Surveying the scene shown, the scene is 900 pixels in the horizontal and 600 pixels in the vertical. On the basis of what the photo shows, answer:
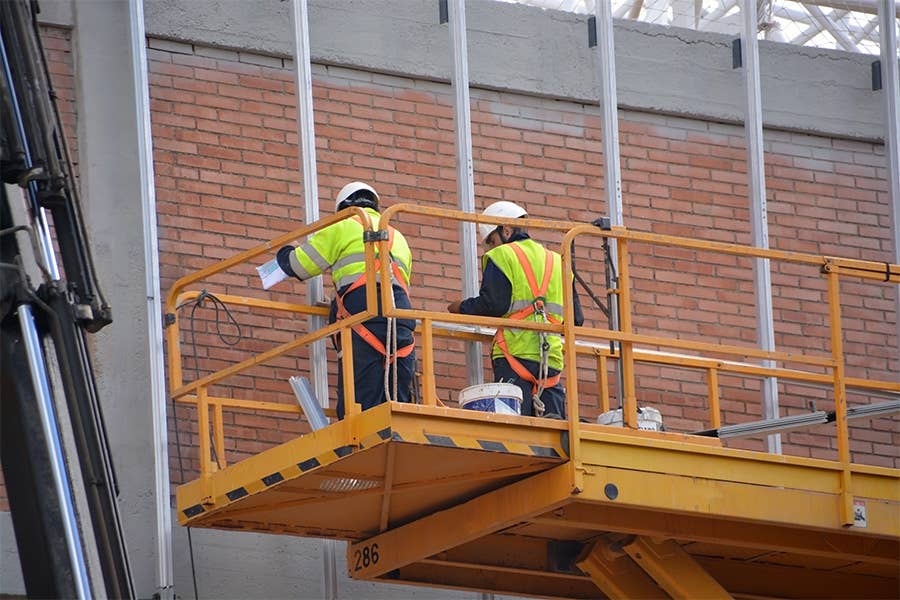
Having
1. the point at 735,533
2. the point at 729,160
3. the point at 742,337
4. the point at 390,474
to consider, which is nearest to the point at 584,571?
the point at 735,533

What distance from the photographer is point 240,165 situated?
13.6 meters

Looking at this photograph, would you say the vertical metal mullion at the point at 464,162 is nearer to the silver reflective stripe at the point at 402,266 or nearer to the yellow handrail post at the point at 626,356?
the silver reflective stripe at the point at 402,266

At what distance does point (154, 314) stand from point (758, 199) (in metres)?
4.84

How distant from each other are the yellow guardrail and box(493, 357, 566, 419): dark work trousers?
339 mm

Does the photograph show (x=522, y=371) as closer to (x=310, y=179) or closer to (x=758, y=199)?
(x=310, y=179)

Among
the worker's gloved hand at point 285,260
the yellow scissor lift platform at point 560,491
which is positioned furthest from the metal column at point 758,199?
the worker's gloved hand at point 285,260

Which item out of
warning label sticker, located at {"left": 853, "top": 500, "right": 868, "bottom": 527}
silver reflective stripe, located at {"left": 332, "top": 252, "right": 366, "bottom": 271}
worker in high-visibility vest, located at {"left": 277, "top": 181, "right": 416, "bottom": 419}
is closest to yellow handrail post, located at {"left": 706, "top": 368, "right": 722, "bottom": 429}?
warning label sticker, located at {"left": 853, "top": 500, "right": 868, "bottom": 527}

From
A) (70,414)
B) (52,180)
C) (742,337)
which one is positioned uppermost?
(742,337)

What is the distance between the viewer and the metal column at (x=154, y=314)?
Result: 12328 mm

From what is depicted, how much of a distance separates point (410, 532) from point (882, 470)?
2.96m

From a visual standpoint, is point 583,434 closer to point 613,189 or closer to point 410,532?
point 410,532

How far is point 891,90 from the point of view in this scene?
599 inches

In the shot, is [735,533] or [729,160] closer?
[735,533]

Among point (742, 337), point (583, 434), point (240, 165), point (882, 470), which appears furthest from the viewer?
point (742, 337)
